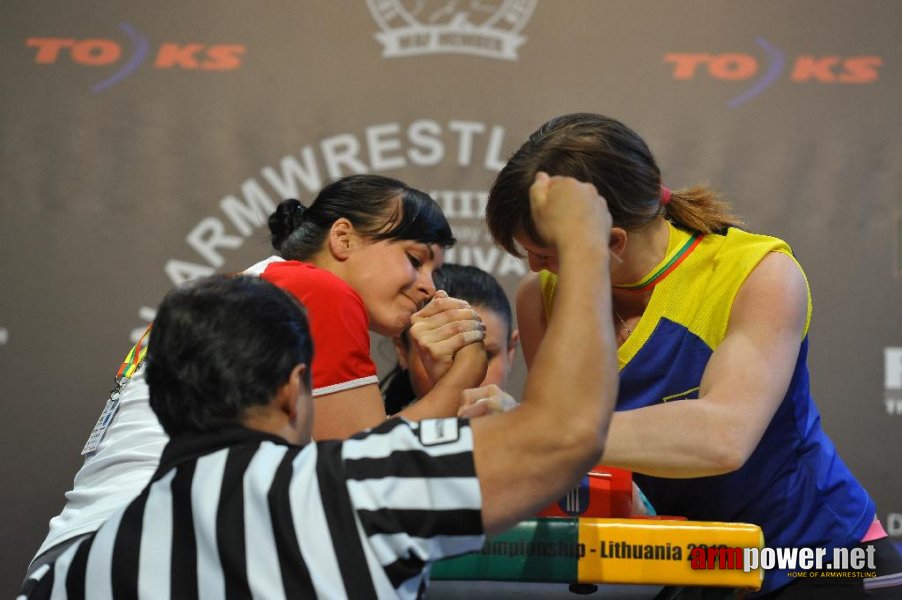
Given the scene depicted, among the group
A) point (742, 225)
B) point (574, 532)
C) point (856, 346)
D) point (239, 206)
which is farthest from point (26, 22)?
point (856, 346)

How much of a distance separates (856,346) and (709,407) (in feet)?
5.64

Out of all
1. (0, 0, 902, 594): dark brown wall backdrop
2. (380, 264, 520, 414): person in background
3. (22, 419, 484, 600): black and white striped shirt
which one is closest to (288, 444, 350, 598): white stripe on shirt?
(22, 419, 484, 600): black and white striped shirt

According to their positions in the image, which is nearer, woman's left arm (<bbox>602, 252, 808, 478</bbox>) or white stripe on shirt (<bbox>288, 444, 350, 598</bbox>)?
white stripe on shirt (<bbox>288, 444, 350, 598</bbox>)

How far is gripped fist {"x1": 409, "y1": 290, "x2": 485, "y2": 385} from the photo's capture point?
1.78 meters

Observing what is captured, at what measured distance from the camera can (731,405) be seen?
4.09 feet

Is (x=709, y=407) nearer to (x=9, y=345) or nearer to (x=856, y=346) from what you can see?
(x=856, y=346)

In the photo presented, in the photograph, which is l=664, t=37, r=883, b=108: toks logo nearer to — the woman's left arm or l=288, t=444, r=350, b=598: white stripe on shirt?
the woman's left arm

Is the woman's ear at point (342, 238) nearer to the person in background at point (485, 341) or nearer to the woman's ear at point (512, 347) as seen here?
the person in background at point (485, 341)

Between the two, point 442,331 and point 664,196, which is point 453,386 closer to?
point 442,331

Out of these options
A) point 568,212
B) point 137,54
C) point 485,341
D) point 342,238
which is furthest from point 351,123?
point 568,212

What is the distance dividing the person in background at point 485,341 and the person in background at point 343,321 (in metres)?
0.56

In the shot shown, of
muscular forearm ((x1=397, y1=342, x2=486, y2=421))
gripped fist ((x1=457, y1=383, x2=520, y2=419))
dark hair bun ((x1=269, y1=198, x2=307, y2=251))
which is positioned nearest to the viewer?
gripped fist ((x1=457, y1=383, x2=520, y2=419))

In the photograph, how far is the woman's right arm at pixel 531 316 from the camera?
1758 mm

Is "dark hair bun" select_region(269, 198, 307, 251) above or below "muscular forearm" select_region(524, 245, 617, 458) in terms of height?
above
